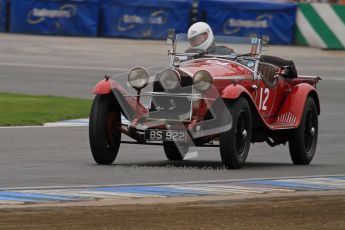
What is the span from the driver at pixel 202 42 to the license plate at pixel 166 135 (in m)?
1.65

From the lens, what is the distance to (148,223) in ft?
27.6

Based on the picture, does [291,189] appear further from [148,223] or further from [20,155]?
[20,155]

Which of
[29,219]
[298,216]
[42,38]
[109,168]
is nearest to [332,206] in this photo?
[298,216]

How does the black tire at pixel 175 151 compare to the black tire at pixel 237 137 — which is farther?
the black tire at pixel 175 151

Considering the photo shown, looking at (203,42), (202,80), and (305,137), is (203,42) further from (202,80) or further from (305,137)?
(305,137)

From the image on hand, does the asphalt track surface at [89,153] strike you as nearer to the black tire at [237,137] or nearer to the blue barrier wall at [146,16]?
the black tire at [237,137]

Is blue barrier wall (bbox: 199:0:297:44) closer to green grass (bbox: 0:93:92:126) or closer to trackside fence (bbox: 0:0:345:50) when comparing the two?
trackside fence (bbox: 0:0:345:50)

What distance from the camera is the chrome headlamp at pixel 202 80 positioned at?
480 inches

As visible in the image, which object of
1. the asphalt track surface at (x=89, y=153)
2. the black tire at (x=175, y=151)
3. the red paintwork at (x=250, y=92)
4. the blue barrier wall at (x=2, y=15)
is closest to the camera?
the asphalt track surface at (x=89, y=153)

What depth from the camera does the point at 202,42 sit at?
13.5 m

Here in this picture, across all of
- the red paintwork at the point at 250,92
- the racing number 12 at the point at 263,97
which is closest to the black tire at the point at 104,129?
the red paintwork at the point at 250,92

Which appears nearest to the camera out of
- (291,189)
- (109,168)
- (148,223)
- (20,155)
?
(148,223)

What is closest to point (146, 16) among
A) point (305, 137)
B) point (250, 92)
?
point (305, 137)

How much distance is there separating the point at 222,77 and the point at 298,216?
4.00 meters
